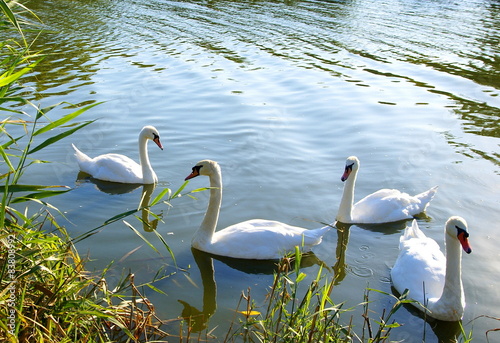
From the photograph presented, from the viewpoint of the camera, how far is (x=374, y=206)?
293 inches

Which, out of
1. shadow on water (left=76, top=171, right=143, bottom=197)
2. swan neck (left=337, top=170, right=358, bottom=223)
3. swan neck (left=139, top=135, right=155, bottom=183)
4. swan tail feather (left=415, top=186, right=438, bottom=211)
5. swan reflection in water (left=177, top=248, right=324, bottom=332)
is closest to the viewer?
swan reflection in water (left=177, top=248, right=324, bottom=332)

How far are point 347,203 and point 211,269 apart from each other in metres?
2.09

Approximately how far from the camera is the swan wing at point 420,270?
219 inches

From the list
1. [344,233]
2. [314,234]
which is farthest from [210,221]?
[344,233]

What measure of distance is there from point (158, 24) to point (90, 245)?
1518 centimetres

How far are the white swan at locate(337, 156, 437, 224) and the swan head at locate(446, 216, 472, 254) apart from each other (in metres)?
2.14

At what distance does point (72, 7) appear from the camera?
22.8m

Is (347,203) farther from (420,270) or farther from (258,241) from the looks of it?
(420,270)

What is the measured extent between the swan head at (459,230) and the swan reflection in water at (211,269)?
1.44 metres

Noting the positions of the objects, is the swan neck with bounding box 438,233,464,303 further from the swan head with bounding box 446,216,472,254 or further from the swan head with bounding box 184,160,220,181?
the swan head with bounding box 184,160,220,181

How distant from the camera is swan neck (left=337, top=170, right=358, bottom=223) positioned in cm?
737

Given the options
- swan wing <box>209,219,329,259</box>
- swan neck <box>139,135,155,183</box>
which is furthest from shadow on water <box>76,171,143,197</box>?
swan wing <box>209,219,329,259</box>

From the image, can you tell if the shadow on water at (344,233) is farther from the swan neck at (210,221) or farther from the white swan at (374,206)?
the swan neck at (210,221)

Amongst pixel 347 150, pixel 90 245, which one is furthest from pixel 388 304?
pixel 347 150
